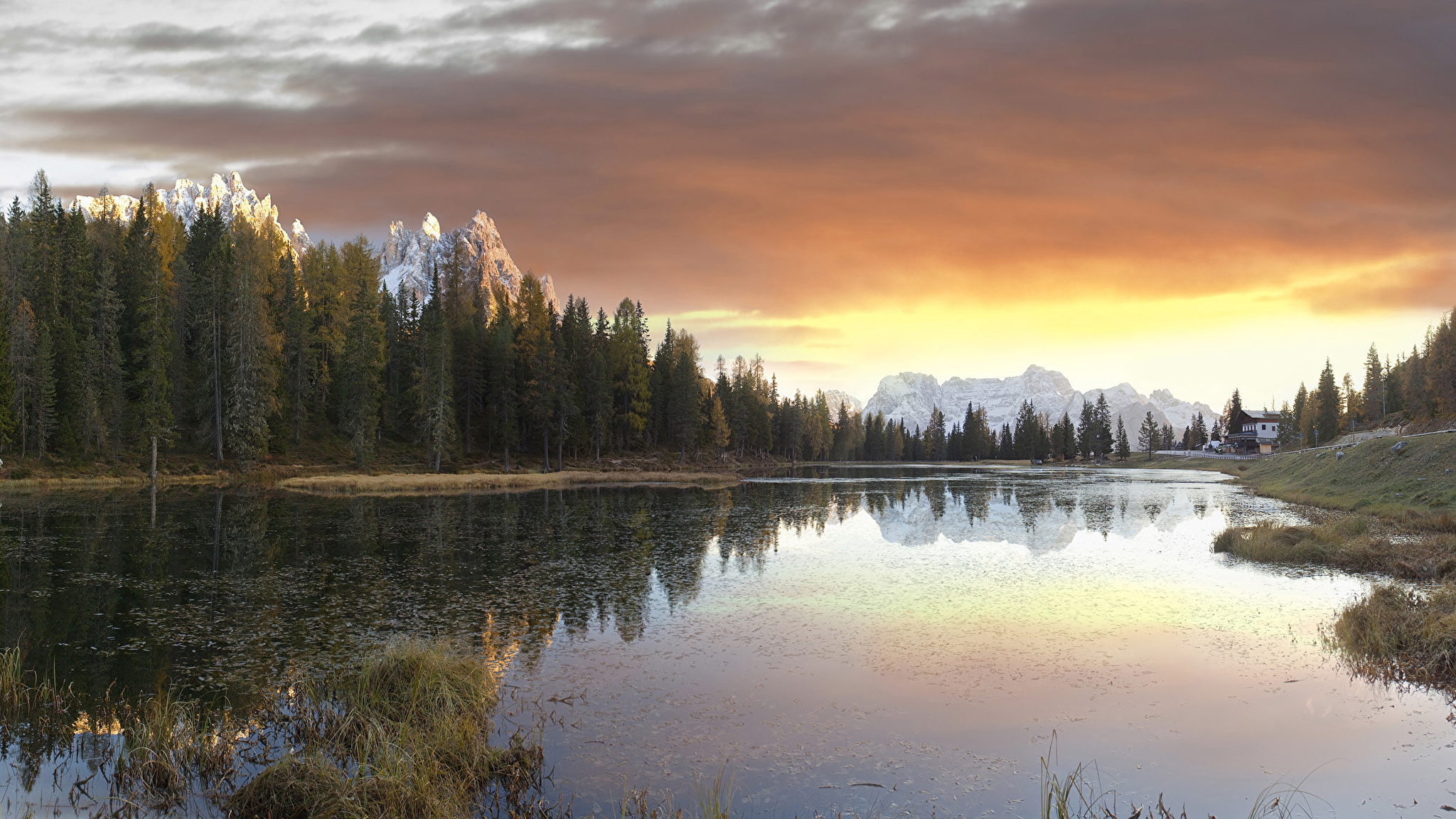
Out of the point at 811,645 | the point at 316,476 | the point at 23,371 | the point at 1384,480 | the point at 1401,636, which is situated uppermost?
the point at 23,371

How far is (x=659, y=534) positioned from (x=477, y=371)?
58340 millimetres

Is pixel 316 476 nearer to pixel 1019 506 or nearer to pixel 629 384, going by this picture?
pixel 629 384

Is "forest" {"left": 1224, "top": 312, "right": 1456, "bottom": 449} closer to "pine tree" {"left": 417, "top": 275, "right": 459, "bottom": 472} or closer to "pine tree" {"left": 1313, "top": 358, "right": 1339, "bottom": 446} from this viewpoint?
"pine tree" {"left": 1313, "top": 358, "right": 1339, "bottom": 446}

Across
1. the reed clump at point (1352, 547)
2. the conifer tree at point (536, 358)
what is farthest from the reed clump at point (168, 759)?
the conifer tree at point (536, 358)

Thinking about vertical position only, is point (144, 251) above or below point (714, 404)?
above

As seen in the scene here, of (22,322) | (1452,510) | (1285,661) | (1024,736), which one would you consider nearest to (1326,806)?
(1024,736)

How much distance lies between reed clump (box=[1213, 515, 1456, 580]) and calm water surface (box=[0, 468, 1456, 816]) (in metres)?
1.41

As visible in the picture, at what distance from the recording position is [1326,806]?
9547 mm

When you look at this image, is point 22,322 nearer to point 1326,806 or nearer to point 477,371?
point 477,371

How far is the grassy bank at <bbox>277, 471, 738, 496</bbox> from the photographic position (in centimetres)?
5997

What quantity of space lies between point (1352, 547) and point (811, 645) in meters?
22.7

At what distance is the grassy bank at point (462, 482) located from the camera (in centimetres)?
5997

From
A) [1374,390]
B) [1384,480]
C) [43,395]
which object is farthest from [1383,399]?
[43,395]

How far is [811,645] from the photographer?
17062mm
